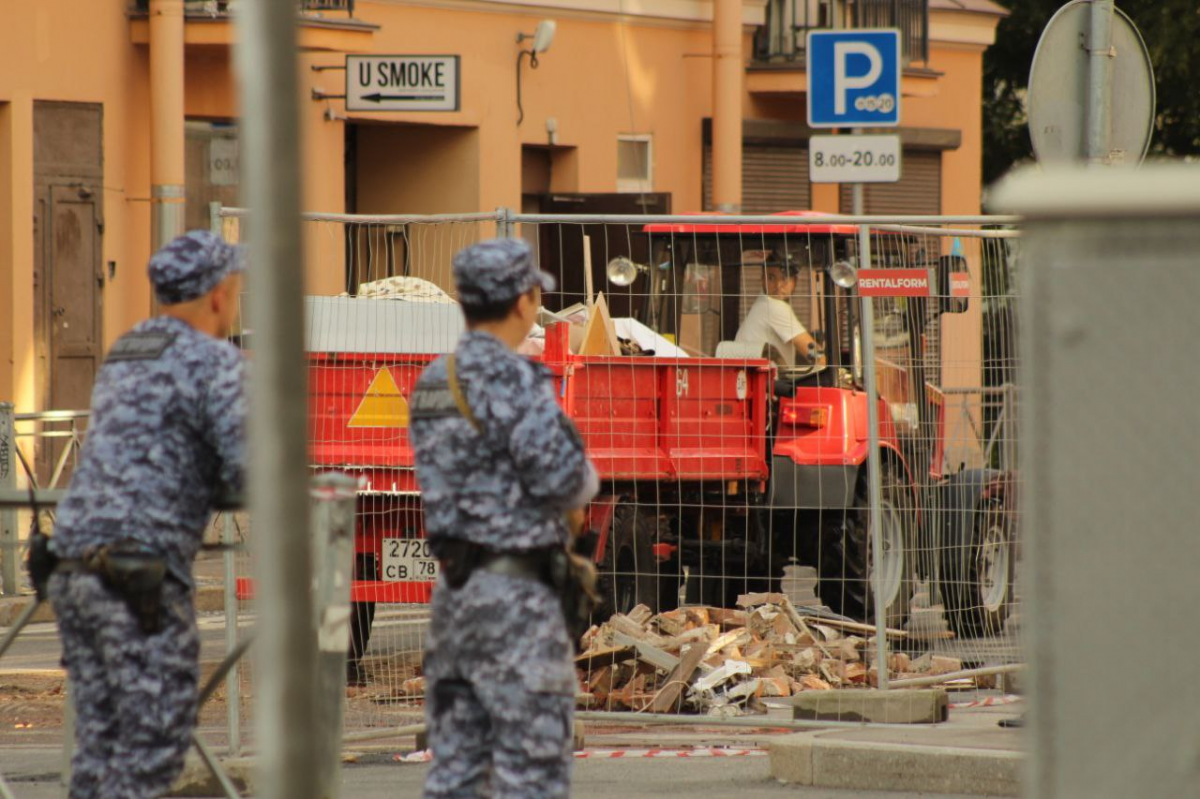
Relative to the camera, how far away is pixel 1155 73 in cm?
3192

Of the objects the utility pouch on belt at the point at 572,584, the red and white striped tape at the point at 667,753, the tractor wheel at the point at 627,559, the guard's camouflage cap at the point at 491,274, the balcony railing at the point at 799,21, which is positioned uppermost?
the balcony railing at the point at 799,21

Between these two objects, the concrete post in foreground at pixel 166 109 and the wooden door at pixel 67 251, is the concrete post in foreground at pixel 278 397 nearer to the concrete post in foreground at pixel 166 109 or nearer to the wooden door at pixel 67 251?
the wooden door at pixel 67 251

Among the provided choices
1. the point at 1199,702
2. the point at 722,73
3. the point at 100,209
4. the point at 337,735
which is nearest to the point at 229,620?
the point at 337,735

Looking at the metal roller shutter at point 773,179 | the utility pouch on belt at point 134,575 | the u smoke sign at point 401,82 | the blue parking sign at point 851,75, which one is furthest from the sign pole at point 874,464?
the metal roller shutter at point 773,179

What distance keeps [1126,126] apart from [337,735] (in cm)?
525

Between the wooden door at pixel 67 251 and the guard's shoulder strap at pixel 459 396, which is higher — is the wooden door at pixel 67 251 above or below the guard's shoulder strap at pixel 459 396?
above

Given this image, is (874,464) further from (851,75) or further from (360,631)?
(851,75)

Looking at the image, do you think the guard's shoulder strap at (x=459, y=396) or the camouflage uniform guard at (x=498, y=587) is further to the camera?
the guard's shoulder strap at (x=459, y=396)

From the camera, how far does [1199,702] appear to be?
3072 mm

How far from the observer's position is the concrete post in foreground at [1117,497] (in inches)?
121

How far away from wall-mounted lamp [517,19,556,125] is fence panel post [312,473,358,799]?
731 inches

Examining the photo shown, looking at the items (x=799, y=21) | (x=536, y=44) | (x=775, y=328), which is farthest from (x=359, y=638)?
(x=799, y=21)

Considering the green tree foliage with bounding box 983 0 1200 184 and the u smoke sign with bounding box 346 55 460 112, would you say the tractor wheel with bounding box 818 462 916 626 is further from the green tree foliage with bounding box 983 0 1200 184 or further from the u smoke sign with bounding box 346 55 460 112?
the green tree foliage with bounding box 983 0 1200 184

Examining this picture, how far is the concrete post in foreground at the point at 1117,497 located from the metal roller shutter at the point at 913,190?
24958 mm
